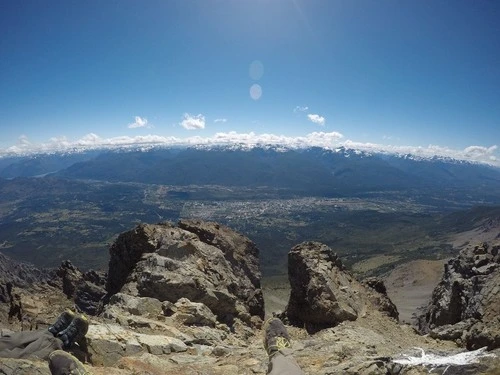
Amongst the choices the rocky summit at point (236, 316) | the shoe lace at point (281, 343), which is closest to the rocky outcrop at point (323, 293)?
the rocky summit at point (236, 316)

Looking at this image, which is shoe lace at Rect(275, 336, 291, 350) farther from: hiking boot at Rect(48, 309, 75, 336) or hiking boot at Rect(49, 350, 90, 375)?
hiking boot at Rect(48, 309, 75, 336)

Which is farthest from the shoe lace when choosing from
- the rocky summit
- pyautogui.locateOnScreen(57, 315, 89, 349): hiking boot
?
pyautogui.locateOnScreen(57, 315, 89, 349): hiking boot

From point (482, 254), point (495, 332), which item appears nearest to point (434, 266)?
point (482, 254)

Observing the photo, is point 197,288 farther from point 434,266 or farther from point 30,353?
point 434,266

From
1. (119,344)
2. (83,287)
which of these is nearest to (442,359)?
(119,344)

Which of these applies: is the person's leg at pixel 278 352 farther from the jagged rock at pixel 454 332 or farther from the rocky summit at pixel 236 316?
the jagged rock at pixel 454 332
